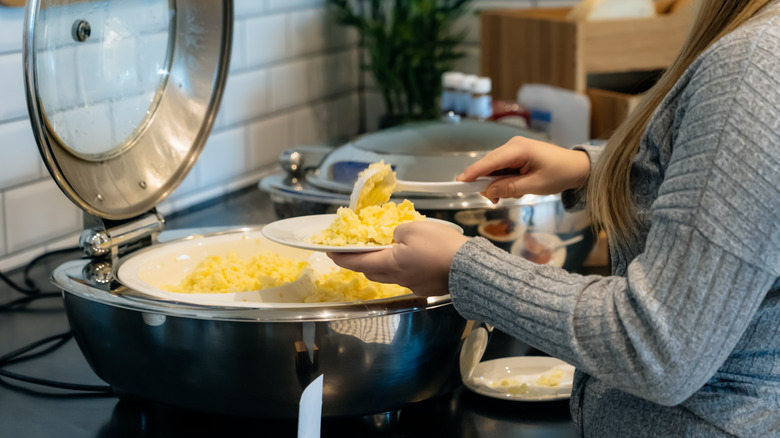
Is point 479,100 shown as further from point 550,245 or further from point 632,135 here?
point 632,135

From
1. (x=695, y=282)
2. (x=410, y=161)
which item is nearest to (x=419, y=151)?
(x=410, y=161)

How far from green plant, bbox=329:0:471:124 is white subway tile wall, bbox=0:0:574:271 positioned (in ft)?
0.27

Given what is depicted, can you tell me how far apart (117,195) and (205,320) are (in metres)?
0.25

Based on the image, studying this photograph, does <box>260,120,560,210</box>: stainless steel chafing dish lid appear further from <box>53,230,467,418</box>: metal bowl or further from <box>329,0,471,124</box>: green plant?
<box>329,0,471,124</box>: green plant

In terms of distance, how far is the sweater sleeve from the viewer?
49 cm

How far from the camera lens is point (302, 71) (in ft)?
5.74

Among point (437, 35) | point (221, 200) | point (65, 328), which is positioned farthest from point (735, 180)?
point (437, 35)

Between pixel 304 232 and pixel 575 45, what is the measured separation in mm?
934

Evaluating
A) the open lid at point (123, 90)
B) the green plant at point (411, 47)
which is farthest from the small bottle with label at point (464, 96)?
the open lid at point (123, 90)

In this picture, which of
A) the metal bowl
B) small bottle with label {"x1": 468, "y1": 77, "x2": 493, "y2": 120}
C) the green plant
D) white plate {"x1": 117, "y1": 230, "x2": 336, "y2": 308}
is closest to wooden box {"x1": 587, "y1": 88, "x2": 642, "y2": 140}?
small bottle with label {"x1": 468, "y1": 77, "x2": 493, "y2": 120}

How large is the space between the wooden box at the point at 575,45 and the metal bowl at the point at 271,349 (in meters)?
0.96

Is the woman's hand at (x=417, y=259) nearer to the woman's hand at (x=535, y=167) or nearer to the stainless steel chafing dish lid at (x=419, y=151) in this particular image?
the woman's hand at (x=535, y=167)

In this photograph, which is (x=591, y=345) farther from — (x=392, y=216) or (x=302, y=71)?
(x=302, y=71)

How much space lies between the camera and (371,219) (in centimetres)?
69
